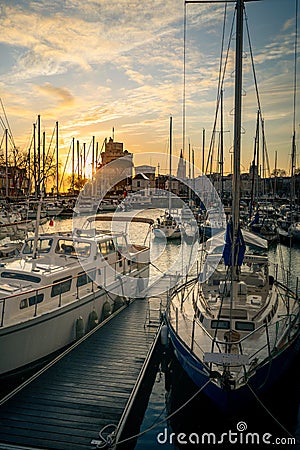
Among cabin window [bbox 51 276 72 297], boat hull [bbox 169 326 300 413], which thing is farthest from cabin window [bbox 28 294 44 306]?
boat hull [bbox 169 326 300 413]

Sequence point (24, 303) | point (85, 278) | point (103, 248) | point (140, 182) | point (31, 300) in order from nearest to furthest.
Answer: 1. point (24, 303)
2. point (31, 300)
3. point (85, 278)
4. point (103, 248)
5. point (140, 182)

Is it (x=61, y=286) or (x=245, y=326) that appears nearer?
(x=245, y=326)

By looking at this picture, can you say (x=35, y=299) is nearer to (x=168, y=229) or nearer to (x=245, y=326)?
(x=245, y=326)

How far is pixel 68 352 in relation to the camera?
1252 centimetres

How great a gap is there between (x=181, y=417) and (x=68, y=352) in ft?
13.1

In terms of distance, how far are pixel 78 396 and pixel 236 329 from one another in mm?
4195

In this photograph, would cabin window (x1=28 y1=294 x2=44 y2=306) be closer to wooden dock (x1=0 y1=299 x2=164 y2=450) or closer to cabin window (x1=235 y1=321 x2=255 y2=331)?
wooden dock (x1=0 y1=299 x2=164 y2=450)

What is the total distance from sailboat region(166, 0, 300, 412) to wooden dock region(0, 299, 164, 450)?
165 centimetres

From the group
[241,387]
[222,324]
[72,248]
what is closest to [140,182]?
[72,248]

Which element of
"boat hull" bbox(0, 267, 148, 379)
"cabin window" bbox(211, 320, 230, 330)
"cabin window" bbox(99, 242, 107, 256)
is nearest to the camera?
"cabin window" bbox(211, 320, 230, 330)

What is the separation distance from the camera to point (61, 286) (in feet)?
45.2

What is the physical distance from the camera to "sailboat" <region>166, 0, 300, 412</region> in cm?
878

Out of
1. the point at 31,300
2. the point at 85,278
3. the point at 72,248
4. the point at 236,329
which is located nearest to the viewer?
the point at 236,329

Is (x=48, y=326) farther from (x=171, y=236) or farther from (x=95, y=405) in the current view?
(x=171, y=236)
